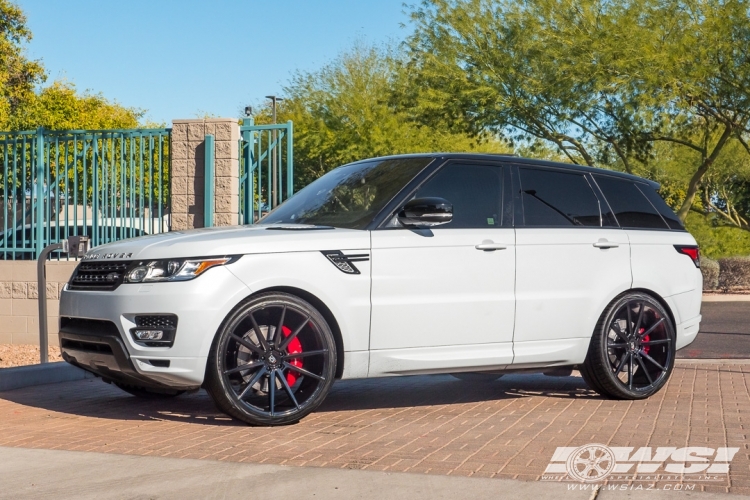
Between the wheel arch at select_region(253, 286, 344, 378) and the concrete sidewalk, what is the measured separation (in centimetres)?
151

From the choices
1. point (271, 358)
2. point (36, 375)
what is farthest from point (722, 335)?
point (271, 358)

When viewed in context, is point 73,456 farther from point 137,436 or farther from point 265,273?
point 265,273

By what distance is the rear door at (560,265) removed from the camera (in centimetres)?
786

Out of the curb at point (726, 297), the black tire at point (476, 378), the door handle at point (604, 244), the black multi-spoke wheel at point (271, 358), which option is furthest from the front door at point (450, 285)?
the curb at point (726, 297)

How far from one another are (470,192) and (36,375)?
4.54 metres

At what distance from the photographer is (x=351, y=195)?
7859 mm

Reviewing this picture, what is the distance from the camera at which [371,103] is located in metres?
41.5

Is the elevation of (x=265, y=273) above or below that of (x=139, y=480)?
above

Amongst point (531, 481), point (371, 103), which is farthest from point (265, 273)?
point (371, 103)

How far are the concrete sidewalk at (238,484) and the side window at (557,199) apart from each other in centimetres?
314

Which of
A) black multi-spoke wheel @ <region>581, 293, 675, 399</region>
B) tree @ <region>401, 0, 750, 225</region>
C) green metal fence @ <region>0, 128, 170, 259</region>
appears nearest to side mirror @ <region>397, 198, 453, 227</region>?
black multi-spoke wheel @ <region>581, 293, 675, 399</region>

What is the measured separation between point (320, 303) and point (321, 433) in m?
0.87

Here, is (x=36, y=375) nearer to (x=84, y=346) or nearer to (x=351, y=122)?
(x=84, y=346)

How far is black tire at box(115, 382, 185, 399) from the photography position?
8.30m
